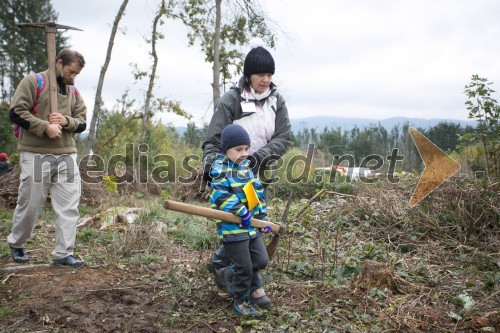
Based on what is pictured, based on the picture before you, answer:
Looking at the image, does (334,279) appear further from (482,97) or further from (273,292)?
(482,97)

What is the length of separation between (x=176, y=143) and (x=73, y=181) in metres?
12.3

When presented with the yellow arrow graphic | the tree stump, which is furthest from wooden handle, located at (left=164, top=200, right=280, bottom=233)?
the yellow arrow graphic

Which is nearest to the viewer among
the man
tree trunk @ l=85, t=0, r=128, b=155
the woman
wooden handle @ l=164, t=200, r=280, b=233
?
wooden handle @ l=164, t=200, r=280, b=233

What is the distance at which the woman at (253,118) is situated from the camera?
11.9 ft

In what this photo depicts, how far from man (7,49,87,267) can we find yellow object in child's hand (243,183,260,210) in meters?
2.01

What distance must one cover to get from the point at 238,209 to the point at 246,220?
0.10 metres

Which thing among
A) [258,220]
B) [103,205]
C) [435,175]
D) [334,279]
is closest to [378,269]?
[334,279]

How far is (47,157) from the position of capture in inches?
174

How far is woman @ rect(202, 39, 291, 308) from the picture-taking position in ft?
11.9

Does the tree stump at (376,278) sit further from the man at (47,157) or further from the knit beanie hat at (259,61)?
the man at (47,157)

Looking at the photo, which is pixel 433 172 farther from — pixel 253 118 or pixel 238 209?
pixel 238 209

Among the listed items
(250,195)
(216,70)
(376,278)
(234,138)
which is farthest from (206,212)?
(216,70)

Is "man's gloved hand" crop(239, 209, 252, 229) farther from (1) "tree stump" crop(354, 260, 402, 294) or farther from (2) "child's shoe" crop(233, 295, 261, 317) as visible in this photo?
(1) "tree stump" crop(354, 260, 402, 294)

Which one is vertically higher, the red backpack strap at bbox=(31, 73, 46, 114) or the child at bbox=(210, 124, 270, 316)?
the red backpack strap at bbox=(31, 73, 46, 114)
